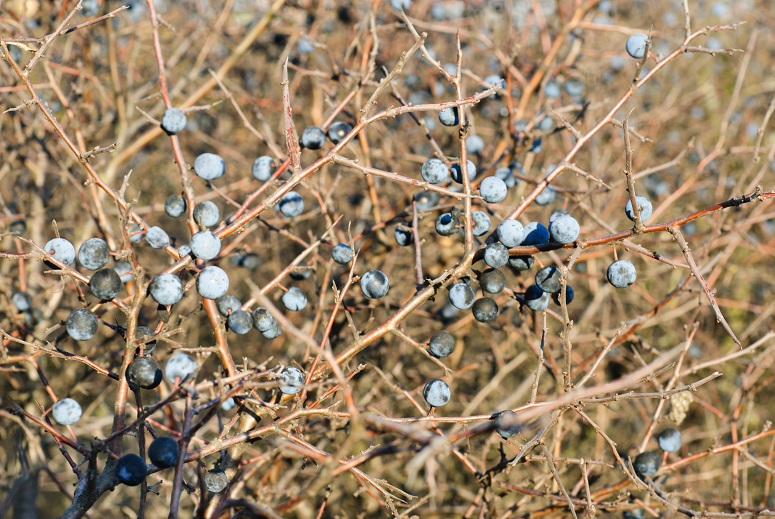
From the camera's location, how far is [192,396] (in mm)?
1739

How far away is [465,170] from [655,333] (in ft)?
15.8

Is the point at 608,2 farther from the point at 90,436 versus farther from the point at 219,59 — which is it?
the point at 90,436

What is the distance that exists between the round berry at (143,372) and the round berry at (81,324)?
9.5 inches

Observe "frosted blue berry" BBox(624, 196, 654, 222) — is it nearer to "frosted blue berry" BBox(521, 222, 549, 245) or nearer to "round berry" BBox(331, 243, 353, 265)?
"frosted blue berry" BBox(521, 222, 549, 245)

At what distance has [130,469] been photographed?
1.83 meters

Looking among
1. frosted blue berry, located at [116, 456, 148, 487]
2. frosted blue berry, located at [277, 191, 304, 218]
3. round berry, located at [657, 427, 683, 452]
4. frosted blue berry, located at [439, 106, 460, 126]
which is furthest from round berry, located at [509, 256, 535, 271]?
frosted blue berry, located at [116, 456, 148, 487]

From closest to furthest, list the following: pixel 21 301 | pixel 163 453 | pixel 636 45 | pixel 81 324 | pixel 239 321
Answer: pixel 163 453 < pixel 81 324 < pixel 239 321 < pixel 636 45 < pixel 21 301

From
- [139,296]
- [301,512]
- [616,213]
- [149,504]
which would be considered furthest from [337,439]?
[616,213]

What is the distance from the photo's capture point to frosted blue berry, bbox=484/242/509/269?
2.09 m

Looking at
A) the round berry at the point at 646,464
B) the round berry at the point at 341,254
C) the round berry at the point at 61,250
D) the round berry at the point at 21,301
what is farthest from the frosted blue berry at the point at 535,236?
the round berry at the point at 21,301

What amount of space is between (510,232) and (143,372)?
1.19m

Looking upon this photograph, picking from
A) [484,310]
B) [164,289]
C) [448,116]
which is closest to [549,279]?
[484,310]

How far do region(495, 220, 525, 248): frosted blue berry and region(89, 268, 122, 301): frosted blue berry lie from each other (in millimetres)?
1205

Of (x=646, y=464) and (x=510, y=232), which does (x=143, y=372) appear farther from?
(x=646, y=464)
